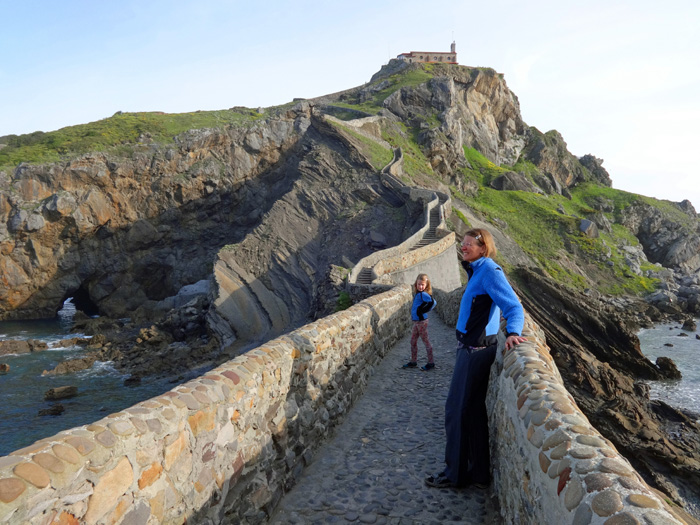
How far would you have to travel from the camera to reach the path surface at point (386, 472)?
4328mm

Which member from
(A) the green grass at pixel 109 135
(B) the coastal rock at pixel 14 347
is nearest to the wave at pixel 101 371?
(B) the coastal rock at pixel 14 347

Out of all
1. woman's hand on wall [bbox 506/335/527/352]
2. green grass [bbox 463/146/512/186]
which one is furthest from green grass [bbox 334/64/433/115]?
woman's hand on wall [bbox 506/335/527/352]

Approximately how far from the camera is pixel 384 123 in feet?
163

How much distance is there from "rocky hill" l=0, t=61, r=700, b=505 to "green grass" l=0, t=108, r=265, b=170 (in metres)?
0.61

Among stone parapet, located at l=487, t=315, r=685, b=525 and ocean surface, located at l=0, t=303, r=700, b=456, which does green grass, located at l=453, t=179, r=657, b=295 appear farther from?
stone parapet, located at l=487, t=315, r=685, b=525

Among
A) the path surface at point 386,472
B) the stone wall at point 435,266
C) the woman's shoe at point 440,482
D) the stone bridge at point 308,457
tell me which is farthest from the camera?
the stone wall at point 435,266

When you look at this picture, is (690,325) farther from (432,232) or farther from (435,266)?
(435,266)

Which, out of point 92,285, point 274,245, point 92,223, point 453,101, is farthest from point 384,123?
point 92,285

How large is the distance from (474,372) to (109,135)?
50788 millimetres

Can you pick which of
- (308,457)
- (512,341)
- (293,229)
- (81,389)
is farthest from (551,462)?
(293,229)

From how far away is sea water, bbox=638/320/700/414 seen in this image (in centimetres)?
2102

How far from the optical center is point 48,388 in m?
22.5

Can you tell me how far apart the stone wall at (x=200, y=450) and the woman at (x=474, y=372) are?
5.90 ft

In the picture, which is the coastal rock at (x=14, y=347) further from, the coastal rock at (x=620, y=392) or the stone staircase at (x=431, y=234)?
the coastal rock at (x=620, y=392)
